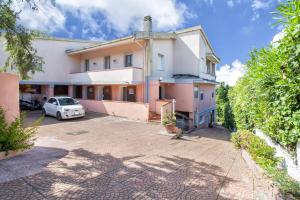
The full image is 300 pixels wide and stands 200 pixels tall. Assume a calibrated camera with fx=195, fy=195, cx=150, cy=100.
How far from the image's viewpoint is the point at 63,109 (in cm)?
1502

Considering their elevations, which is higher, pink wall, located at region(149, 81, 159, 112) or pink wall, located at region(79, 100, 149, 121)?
pink wall, located at region(149, 81, 159, 112)

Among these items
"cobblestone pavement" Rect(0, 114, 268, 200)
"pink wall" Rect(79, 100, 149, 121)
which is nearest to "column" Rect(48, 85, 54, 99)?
"pink wall" Rect(79, 100, 149, 121)

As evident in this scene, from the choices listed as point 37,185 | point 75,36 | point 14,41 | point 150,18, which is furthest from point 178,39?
point 37,185

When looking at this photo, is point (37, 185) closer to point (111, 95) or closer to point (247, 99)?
point (247, 99)

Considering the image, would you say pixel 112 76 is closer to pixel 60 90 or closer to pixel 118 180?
pixel 60 90

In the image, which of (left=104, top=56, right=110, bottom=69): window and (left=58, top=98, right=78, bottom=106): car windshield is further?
(left=104, top=56, right=110, bottom=69): window

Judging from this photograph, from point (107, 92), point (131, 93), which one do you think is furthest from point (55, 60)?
point (131, 93)

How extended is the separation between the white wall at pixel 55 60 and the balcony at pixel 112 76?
1.82 meters

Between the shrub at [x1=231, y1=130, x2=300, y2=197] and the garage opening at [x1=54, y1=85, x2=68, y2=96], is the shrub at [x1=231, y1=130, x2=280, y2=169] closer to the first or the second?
the shrub at [x1=231, y1=130, x2=300, y2=197]

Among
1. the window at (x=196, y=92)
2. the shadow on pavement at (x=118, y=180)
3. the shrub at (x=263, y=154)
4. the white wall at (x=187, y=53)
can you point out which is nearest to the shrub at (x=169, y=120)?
the shadow on pavement at (x=118, y=180)

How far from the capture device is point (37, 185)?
460 centimetres

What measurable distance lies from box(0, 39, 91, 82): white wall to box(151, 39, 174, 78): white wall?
10.9 m

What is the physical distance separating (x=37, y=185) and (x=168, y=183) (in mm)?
3158

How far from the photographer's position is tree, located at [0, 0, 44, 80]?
24.8 ft
